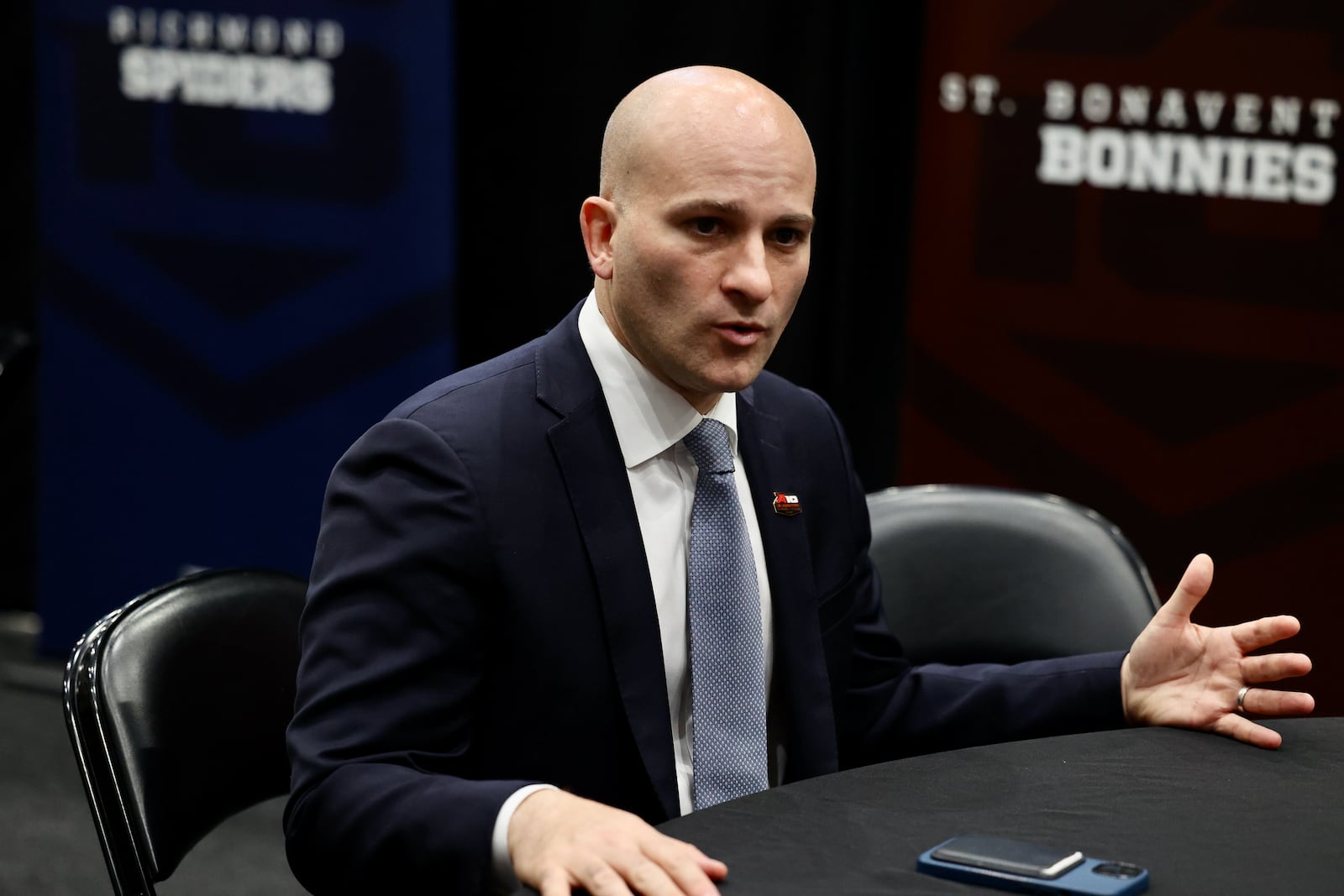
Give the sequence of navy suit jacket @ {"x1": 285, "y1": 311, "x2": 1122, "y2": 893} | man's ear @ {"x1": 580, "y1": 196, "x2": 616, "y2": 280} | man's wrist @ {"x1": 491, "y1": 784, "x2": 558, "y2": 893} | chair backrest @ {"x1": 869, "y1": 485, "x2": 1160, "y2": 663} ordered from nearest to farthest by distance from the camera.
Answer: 1. man's wrist @ {"x1": 491, "y1": 784, "x2": 558, "y2": 893}
2. navy suit jacket @ {"x1": 285, "y1": 311, "x2": 1122, "y2": 893}
3. man's ear @ {"x1": 580, "y1": 196, "x2": 616, "y2": 280}
4. chair backrest @ {"x1": 869, "y1": 485, "x2": 1160, "y2": 663}

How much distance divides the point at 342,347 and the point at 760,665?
261cm

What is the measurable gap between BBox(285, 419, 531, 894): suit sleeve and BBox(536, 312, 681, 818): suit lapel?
128 mm

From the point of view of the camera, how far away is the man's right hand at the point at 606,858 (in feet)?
4.28

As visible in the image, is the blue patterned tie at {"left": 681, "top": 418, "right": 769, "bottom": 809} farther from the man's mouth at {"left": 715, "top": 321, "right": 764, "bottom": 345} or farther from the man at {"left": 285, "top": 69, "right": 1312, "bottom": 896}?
the man's mouth at {"left": 715, "top": 321, "right": 764, "bottom": 345}

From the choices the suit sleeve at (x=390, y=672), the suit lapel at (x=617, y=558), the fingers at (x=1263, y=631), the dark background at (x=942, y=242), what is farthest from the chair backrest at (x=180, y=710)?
the dark background at (x=942, y=242)

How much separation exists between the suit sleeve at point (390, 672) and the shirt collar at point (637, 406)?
21 cm

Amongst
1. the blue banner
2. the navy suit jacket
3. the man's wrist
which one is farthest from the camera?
the blue banner

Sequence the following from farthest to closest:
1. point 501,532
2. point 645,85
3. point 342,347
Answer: point 342,347, point 645,85, point 501,532

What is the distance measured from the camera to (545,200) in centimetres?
429

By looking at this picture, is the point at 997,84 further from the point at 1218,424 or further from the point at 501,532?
the point at 501,532

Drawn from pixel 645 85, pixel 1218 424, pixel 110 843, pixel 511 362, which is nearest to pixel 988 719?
pixel 511 362

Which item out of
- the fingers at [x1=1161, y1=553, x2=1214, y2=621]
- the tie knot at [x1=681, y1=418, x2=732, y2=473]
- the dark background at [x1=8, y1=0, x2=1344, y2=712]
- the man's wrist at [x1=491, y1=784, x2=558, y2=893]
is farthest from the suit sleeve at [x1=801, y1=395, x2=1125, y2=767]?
the dark background at [x1=8, y1=0, x2=1344, y2=712]

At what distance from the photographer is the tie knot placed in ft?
6.17

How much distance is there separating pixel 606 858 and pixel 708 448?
2.11ft
